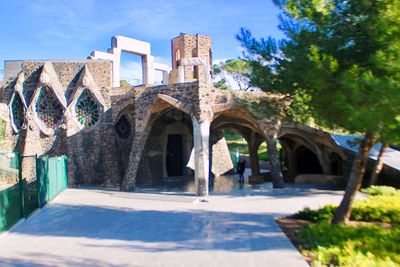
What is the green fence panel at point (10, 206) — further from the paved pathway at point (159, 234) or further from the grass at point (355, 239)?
the grass at point (355, 239)

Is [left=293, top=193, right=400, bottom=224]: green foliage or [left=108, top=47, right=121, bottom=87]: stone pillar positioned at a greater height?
[left=108, top=47, right=121, bottom=87]: stone pillar

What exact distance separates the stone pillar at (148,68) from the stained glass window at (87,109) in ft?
13.1

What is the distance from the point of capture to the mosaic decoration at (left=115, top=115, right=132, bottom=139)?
1783 cm

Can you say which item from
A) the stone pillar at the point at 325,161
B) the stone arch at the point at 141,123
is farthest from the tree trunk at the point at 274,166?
the stone arch at the point at 141,123

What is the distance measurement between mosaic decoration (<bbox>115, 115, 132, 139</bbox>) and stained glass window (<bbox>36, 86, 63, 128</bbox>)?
9.55ft

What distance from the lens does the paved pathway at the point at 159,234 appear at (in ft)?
17.3

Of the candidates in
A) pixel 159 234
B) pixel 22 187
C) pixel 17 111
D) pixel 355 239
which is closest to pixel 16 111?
pixel 17 111

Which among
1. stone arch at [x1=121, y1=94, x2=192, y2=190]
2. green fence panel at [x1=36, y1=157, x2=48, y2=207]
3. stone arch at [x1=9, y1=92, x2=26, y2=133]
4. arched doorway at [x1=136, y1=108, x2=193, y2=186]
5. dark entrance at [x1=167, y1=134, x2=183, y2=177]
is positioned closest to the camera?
green fence panel at [x1=36, y1=157, x2=48, y2=207]

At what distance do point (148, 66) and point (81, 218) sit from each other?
45.0ft

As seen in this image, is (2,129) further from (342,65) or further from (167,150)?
(342,65)

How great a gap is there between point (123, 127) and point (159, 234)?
38.4 ft

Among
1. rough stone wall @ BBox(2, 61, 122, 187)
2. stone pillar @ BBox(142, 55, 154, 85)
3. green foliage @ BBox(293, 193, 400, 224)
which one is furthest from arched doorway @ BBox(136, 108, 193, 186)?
green foliage @ BBox(293, 193, 400, 224)

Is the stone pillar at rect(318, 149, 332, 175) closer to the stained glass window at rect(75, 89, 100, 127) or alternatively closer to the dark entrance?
the dark entrance

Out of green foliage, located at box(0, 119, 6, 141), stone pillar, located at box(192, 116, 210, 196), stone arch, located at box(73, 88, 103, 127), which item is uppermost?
stone arch, located at box(73, 88, 103, 127)
